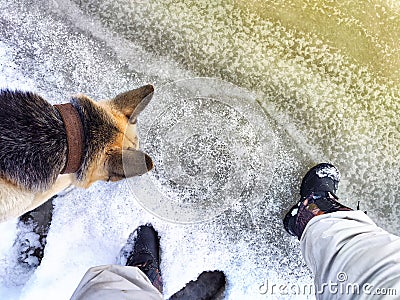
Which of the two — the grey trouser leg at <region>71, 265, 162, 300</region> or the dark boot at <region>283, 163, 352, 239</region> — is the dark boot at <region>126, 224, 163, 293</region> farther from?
the dark boot at <region>283, 163, 352, 239</region>

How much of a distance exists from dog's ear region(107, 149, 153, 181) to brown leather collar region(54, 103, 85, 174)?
0.46ft

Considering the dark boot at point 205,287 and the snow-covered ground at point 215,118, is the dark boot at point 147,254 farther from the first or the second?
the dark boot at point 205,287

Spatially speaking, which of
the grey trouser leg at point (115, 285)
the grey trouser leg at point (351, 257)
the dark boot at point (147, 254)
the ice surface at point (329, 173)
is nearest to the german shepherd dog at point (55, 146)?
the grey trouser leg at point (115, 285)

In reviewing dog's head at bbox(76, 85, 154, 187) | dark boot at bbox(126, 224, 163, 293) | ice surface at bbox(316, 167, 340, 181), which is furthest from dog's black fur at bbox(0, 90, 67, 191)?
ice surface at bbox(316, 167, 340, 181)

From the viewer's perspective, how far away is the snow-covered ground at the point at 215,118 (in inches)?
100

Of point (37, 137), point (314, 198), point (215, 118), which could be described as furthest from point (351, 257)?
point (37, 137)

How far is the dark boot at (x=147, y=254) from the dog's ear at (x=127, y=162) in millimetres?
715

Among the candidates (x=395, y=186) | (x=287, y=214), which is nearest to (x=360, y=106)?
(x=395, y=186)

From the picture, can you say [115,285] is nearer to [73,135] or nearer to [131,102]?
[73,135]

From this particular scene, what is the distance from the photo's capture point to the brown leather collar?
183 cm

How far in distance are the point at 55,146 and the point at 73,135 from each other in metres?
0.10

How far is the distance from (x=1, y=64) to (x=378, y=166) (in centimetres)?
243

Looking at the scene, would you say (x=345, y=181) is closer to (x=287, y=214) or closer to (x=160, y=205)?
(x=287, y=214)

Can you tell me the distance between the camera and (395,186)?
8.52 feet
